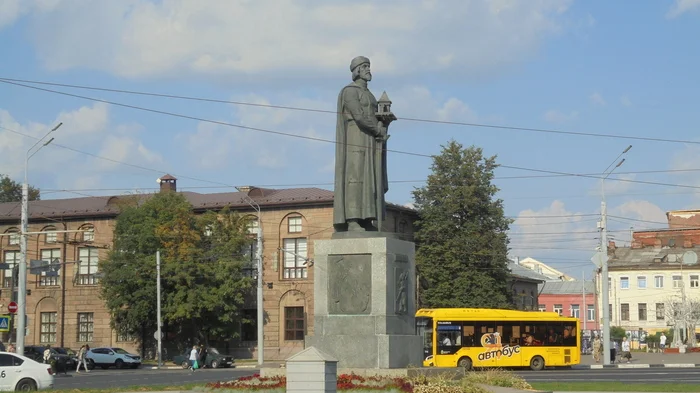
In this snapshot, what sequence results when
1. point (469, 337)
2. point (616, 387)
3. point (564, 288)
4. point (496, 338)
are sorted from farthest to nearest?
point (564, 288)
point (496, 338)
point (469, 337)
point (616, 387)

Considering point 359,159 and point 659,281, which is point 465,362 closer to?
point 359,159

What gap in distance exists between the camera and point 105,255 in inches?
2857

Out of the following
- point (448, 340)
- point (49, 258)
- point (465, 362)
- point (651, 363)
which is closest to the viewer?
point (465, 362)

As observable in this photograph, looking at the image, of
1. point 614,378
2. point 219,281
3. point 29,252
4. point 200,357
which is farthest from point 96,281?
point 614,378

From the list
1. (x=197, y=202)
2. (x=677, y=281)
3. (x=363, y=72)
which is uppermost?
(x=197, y=202)

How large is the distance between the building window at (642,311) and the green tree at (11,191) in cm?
5810

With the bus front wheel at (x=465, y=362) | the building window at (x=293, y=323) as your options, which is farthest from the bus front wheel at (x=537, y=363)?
the building window at (x=293, y=323)

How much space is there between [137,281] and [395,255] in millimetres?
48464

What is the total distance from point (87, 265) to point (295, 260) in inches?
621

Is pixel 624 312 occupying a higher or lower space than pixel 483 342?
higher

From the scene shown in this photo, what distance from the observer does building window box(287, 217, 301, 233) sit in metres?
68.3

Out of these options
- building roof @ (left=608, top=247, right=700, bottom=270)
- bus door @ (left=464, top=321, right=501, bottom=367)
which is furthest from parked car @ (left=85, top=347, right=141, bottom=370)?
building roof @ (left=608, top=247, right=700, bottom=270)

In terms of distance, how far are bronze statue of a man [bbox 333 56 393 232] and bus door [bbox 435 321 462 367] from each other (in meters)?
27.2

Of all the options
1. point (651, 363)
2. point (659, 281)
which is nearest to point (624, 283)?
point (659, 281)
